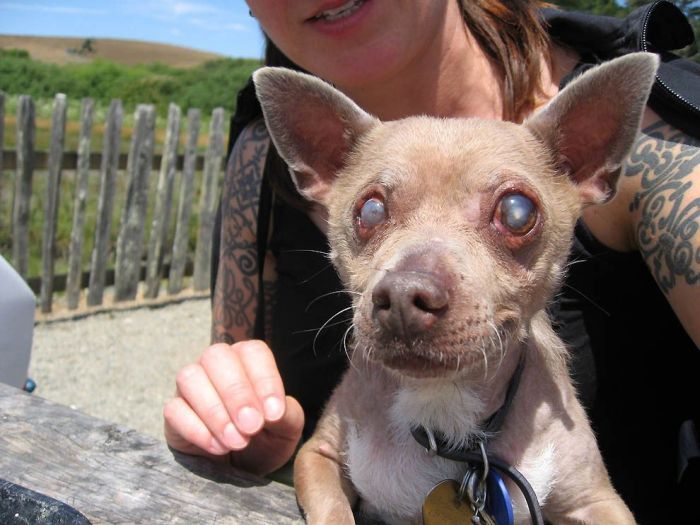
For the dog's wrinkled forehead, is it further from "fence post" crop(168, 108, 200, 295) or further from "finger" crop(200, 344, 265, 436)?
"fence post" crop(168, 108, 200, 295)

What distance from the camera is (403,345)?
161 cm

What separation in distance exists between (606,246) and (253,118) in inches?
62.2

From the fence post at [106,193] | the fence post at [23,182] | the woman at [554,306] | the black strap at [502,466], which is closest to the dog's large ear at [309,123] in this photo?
the woman at [554,306]

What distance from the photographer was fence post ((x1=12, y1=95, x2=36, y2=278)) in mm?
7543

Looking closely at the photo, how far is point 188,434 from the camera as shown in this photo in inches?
73.3

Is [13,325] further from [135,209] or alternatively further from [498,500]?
[135,209]

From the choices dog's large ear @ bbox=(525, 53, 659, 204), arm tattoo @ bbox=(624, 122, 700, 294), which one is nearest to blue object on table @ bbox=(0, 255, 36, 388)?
dog's large ear @ bbox=(525, 53, 659, 204)

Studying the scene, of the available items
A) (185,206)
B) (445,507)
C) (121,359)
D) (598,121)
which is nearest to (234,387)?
(445,507)

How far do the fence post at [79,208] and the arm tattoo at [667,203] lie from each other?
281 inches

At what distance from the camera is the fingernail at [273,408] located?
6.17 feet

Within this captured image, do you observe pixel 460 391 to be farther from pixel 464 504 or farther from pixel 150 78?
pixel 150 78

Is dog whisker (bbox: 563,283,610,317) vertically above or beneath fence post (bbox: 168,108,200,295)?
above

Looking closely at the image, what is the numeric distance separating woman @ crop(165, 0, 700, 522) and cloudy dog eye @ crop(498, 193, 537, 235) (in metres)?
0.45

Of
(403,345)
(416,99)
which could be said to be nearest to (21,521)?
(403,345)
